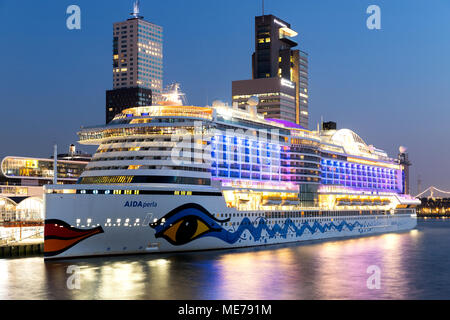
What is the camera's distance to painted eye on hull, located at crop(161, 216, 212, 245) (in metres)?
47.2

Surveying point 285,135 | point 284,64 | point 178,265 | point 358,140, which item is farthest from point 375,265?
point 284,64

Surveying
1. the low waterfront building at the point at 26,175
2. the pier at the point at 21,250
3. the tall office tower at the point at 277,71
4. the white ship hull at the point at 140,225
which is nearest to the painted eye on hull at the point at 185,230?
the white ship hull at the point at 140,225

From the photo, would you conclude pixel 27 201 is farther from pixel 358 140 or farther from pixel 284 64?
pixel 284 64

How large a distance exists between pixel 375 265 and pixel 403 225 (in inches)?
2210

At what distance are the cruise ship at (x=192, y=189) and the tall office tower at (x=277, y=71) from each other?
102 metres

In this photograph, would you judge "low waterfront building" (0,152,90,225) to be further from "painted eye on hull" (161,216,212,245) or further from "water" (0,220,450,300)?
"water" (0,220,450,300)

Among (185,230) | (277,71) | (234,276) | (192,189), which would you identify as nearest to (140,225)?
(185,230)

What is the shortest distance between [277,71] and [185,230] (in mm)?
148643

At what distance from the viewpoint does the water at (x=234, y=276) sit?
32.7m

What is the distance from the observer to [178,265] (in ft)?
138

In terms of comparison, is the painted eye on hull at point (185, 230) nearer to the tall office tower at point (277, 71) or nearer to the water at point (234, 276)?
the water at point (234, 276)

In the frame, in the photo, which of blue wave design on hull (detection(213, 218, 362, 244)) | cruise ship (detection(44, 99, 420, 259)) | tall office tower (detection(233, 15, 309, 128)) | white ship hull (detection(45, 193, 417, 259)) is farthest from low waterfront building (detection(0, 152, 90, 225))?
tall office tower (detection(233, 15, 309, 128))

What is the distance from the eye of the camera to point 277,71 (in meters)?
190

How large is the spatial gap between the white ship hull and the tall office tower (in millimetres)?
123731
